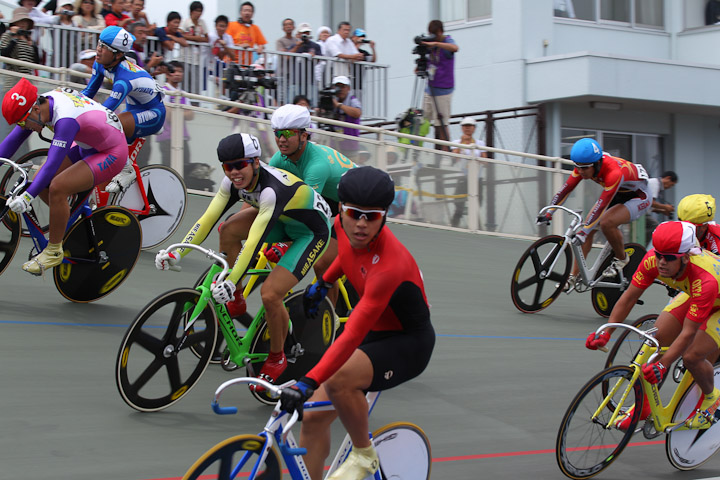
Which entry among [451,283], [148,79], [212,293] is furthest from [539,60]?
[212,293]

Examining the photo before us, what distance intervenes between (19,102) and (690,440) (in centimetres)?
497

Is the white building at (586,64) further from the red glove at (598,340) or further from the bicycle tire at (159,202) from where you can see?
the red glove at (598,340)

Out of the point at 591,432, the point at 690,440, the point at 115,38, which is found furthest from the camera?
the point at 115,38

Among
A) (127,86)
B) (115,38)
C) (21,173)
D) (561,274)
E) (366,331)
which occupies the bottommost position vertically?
(561,274)

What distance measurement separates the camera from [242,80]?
13273 millimetres

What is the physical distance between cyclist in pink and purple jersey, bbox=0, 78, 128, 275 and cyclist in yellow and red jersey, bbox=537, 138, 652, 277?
414 centimetres

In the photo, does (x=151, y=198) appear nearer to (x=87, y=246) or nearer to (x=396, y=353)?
(x=87, y=246)

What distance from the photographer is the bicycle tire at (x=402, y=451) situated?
403 cm

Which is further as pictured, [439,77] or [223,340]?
[439,77]

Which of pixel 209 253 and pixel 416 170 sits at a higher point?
pixel 416 170

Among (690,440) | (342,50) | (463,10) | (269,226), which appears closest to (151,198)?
(269,226)

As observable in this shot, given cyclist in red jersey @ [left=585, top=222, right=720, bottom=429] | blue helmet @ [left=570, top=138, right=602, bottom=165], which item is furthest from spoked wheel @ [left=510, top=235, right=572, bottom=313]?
cyclist in red jersey @ [left=585, top=222, right=720, bottom=429]

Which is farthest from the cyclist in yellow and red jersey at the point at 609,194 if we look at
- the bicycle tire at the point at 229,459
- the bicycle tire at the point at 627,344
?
the bicycle tire at the point at 229,459

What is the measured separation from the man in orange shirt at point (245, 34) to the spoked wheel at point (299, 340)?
8387 millimetres
